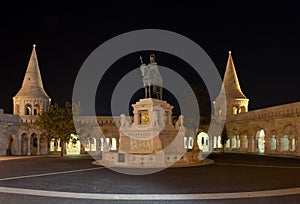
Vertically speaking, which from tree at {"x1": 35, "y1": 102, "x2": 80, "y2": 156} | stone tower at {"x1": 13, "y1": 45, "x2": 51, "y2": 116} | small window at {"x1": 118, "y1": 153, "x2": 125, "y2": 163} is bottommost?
small window at {"x1": 118, "y1": 153, "x2": 125, "y2": 163}

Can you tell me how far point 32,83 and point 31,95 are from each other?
170 cm

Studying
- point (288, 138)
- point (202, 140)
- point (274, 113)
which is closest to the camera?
point (288, 138)

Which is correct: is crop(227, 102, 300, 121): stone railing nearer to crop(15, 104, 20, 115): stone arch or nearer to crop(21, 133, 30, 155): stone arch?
crop(21, 133, 30, 155): stone arch

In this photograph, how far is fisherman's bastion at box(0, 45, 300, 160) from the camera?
106 ft

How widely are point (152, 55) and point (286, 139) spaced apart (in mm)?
18078

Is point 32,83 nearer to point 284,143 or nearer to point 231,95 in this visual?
point 231,95

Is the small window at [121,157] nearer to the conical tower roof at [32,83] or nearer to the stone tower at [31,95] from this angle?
the stone tower at [31,95]

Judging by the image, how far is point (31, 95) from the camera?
37719 mm

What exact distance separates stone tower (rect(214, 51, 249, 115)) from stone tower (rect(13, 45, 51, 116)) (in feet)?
76.6

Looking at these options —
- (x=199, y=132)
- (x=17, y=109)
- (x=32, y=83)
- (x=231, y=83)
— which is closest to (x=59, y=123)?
(x=17, y=109)

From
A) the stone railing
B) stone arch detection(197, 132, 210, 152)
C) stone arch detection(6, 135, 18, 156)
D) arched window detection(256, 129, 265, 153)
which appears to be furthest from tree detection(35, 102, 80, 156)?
stone arch detection(197, 132, 210, 152)

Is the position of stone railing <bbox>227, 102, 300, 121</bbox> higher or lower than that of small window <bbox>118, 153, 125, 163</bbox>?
higher

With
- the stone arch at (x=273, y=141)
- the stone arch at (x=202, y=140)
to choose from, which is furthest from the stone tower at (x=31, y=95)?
the stone arch at (x=273, y=141)

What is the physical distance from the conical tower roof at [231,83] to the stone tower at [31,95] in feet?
78.4
